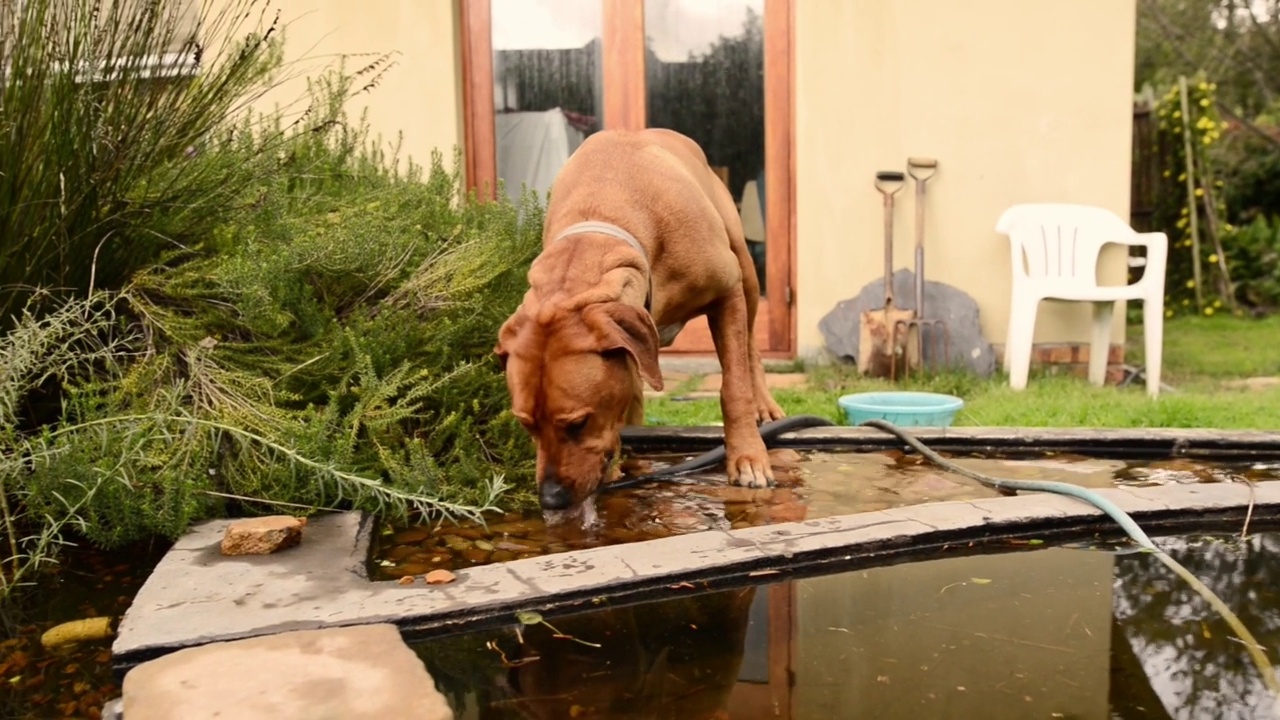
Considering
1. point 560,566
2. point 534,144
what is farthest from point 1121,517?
point 534,144

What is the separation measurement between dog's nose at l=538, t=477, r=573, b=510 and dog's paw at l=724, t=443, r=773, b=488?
33.3 inches

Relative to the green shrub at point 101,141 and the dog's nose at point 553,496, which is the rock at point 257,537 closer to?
the dog's nose at point 553,496

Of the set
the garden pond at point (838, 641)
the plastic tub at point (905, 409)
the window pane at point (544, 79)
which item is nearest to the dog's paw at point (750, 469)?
the garden pond at point (838, 641)

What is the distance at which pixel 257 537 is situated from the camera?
2604 millimetres

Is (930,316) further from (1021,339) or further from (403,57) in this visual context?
(403,57)

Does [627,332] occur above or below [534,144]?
below

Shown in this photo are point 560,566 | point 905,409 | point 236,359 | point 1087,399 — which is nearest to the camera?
point 560,566

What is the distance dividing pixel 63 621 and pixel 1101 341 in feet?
20.1

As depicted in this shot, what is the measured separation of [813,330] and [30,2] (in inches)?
204

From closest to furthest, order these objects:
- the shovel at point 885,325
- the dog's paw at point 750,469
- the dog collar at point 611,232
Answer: the dog collar at point 611,232 < the dog's paw at point 750,469 < the shovel at point 885,325

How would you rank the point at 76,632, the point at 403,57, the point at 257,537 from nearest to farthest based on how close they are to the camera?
the point at 76,632 < the point at 257,537 < the point at 403,57

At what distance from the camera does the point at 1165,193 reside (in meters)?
11.2

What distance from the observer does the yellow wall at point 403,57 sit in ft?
24.2

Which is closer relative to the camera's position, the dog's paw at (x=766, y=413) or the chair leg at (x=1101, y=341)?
the dog's paw at (x=766, y=413)
